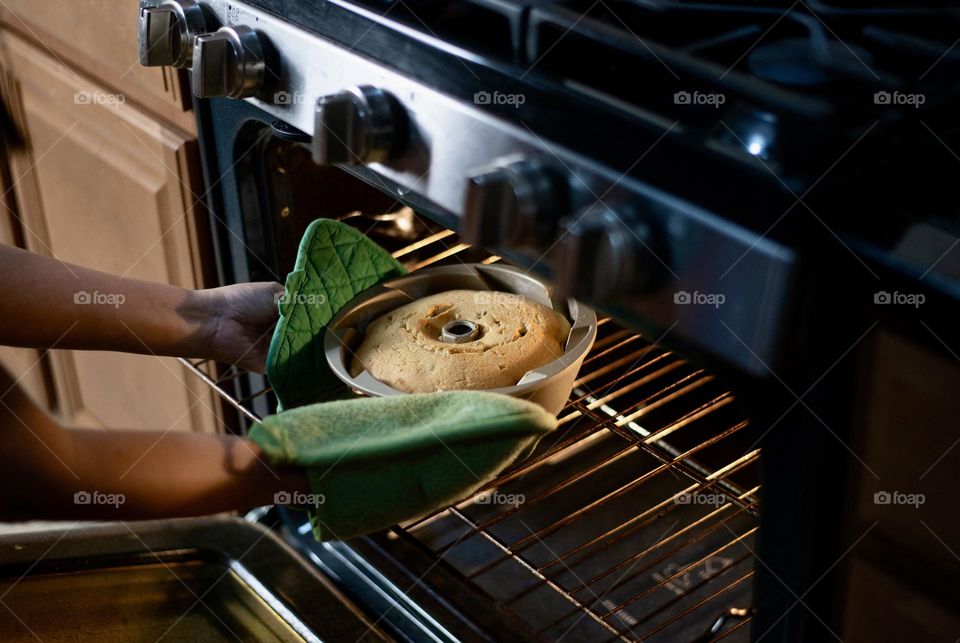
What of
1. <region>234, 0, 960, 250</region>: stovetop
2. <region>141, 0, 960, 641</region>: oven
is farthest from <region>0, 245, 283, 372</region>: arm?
<region>234, 0, 960, 250</region>: stovetop

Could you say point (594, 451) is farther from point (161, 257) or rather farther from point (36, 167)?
point (36, 167)

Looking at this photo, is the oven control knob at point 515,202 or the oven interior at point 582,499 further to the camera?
the oven interior at point 582,499

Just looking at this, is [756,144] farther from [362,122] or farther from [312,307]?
[312,307]

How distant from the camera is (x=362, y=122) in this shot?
0.73 metres

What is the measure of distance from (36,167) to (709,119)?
1064 millimetres

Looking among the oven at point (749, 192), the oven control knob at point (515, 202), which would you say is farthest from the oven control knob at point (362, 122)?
the oven control knob at point (515, 202)

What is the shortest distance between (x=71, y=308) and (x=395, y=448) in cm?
42

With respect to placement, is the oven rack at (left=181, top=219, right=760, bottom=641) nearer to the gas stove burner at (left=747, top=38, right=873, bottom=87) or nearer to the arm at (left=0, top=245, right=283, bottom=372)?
the arm at (left=0, top=245, right=283, bottom=372)

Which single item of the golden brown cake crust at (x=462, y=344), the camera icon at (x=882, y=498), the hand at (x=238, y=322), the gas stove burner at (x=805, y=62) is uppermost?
the gas stove burner at (x=805, y=62)

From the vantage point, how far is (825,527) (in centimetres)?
58

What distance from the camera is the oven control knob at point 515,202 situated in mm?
621

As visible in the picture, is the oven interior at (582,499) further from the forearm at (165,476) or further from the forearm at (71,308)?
the forearm at (165,476)

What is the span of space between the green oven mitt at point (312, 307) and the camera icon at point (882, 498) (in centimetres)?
46

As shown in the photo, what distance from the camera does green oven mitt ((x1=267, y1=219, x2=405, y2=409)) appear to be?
2.85 ft
